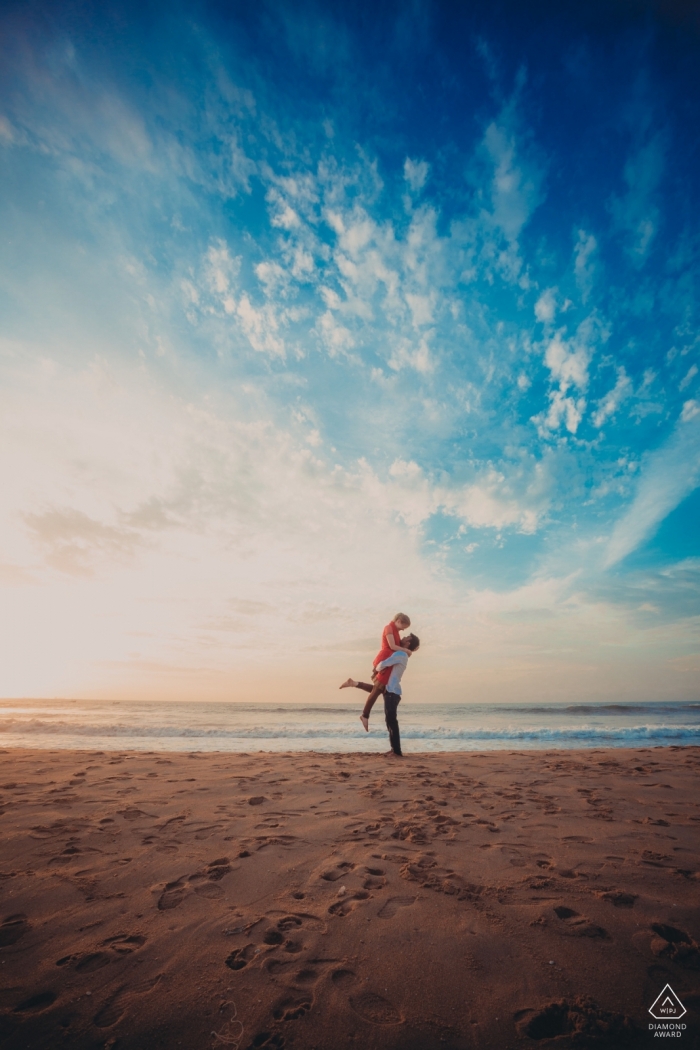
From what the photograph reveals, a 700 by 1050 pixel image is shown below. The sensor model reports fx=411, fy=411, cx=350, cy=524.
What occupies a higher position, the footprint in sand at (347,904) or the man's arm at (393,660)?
the man's arm at (393,660)

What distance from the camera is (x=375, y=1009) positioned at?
2.07 meters

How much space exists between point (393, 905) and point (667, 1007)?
1612 millimetres

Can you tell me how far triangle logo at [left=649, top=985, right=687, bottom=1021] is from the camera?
2.07 m

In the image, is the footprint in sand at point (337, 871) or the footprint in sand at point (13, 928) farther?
the footprint in sand at point (337, 871)

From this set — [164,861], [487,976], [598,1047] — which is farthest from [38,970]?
[598,1047]

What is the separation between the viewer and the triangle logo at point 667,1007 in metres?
2.07

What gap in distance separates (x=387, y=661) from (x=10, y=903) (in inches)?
272

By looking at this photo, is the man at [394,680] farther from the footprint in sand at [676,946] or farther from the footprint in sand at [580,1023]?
the footprint in sand at [580,1023]

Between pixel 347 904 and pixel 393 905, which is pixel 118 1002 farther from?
pixel 393 905

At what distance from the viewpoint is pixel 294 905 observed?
3006 mm

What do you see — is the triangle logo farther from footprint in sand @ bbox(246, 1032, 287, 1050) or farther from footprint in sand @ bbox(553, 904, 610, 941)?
footprint in sand @ bbox(246, 1032, 287, 1050)

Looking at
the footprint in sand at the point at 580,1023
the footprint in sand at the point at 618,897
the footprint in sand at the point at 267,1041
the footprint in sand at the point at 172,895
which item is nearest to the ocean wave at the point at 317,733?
the footprint in sand at the point at 172,895

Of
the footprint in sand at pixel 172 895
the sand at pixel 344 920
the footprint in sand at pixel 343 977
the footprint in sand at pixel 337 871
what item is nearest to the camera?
the sand at pixel 344 920

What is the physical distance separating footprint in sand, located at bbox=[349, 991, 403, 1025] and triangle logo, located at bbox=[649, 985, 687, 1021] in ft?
4.26
